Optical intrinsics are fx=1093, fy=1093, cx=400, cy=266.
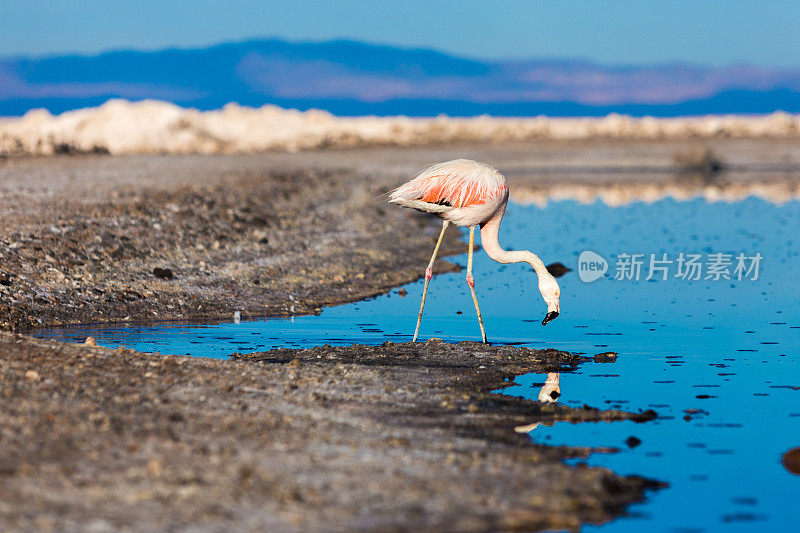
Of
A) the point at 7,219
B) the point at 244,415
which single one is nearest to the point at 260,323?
the point at 244,415

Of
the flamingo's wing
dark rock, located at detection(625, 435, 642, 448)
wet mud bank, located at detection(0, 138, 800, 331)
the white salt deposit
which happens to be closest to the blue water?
dark rock, located at detection(625, 435, 642, 448)

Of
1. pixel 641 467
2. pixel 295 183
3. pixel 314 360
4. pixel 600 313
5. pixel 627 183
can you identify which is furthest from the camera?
pixel 627 183

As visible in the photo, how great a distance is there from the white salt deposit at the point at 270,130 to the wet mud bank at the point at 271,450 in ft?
197

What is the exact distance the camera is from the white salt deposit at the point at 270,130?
84688 millimetres

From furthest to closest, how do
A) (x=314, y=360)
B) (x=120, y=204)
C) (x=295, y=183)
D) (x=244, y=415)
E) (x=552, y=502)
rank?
(x=295, y=183), (x=120, y=204), (x=314, y=360), (x=244, y=415), (x=552, y=502)

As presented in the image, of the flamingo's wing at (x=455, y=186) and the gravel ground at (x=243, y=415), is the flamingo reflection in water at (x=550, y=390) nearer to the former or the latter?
the gravel ground at (x=243, y=415)

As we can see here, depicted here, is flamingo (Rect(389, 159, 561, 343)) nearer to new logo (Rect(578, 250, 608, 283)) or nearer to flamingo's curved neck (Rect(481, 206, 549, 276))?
flamingo's curved neck (Rect(481, 206, 549, 276))

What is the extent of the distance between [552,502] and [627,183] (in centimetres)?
4985

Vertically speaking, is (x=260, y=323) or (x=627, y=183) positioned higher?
(x=627, y=183)

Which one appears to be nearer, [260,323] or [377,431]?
[377,431]

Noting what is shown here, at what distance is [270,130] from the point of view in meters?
108

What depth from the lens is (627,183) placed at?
55344 millimetres

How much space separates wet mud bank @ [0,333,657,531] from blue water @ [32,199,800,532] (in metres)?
0.47

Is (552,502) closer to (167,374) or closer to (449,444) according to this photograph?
(449,444)
